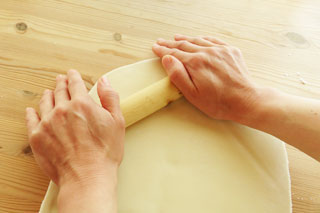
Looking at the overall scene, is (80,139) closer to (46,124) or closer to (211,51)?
(46,124)

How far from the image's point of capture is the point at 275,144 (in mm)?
782

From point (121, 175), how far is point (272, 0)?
0.96 meters

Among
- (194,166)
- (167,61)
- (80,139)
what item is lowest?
(194,166)

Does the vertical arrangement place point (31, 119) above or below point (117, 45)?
below

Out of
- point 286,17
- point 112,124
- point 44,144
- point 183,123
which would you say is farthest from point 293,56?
point 44,144

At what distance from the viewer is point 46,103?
75 centimetres

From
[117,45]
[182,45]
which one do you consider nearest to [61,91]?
[117,45]

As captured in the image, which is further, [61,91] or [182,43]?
[182,43]

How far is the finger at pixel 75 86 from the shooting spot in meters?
0.71

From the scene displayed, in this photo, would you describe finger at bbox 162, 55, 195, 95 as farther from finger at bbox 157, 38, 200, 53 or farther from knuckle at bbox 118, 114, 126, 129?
knuckle at bbox 118, 114, 126, 129

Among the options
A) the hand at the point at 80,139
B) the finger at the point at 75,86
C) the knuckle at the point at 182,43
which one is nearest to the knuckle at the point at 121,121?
the hand at the point at 80,139

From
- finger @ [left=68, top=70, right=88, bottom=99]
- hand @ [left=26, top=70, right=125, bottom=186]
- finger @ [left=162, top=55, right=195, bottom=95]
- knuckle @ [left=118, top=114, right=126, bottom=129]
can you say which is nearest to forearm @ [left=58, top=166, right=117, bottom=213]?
hand @ [left=26, top=70, right=125, bottom=186]

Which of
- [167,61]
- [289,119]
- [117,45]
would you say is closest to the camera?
[289,119]

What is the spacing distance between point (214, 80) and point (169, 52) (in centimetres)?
19
